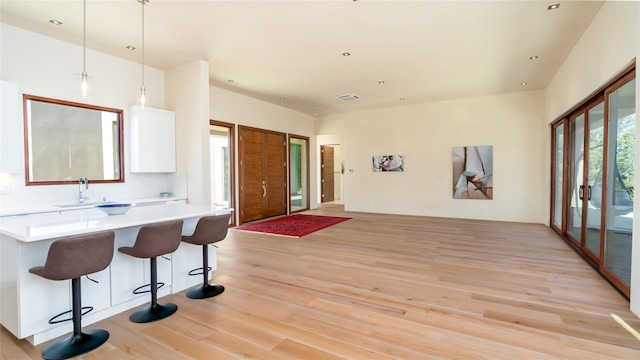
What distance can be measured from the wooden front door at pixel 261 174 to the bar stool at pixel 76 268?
16.6 ft

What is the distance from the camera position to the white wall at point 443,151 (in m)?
7.28

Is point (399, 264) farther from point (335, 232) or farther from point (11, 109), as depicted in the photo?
point (11, 109)

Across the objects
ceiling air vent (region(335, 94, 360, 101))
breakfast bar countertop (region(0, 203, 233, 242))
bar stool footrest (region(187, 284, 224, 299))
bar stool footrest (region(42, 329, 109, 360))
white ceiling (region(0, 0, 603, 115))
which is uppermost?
ceiling air vent (region(335, 94, 360, 101))

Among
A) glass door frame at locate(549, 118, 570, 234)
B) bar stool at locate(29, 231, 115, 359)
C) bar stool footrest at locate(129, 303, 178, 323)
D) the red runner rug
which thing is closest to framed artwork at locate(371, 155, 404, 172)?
the red runner rug

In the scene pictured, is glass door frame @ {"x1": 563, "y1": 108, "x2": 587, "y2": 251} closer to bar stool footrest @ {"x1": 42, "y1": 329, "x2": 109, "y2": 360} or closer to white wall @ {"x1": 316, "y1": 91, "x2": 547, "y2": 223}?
white wall @ {"x1": 316, "y1": 91, "x2": 547, "y2": 223}

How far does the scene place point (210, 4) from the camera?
3.39 meters

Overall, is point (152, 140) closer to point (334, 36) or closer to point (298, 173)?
point (334, 36)

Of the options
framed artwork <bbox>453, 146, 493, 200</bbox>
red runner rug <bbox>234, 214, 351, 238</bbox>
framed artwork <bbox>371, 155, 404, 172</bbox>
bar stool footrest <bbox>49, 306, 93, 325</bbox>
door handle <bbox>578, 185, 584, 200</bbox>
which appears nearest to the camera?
bar stool footrest <bbox>49, 306, 93, 325</bbox>

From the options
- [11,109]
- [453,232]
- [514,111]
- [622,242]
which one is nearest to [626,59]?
[622,242]

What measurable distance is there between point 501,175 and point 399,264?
4.98m

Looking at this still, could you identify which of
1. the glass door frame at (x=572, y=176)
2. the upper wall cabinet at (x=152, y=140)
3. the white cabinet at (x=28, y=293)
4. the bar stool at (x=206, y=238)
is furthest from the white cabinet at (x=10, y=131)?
the glass door frame at (x=572, y=176)

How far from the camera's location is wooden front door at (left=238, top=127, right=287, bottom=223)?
751cm

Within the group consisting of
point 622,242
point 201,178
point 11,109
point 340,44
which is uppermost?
point 340,44

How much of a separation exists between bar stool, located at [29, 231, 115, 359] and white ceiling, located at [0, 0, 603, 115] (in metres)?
2.67
